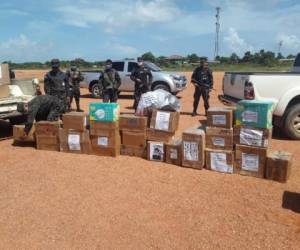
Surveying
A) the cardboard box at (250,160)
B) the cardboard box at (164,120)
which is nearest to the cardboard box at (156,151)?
the cardboard box at (164,120)

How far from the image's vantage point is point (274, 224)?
4078 mm

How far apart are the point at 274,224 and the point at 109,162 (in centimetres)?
316

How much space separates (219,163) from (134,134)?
164cm

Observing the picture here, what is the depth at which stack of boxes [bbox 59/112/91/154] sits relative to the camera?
22.1ft

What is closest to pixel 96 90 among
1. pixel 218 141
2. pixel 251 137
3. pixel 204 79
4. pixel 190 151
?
pixel 204 79

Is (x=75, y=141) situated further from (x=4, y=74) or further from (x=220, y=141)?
(x=4, y=74)

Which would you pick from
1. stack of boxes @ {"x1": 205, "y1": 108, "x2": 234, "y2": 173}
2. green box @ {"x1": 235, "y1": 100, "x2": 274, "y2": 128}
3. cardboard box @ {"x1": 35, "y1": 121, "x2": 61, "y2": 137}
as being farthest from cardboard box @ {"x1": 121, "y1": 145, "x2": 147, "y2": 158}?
green box @ {"x1": 235, "y1": 100, "x2": 274, "y2": 128}

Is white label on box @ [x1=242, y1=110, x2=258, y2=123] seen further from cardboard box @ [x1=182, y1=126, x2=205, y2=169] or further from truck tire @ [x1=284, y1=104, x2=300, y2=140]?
truck tire @ [x1=284, y1=104, x2=300, y2=140]

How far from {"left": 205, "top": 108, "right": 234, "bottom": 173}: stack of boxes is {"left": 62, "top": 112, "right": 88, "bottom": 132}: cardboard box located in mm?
→ 2278

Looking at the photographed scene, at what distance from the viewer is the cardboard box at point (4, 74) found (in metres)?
8.77

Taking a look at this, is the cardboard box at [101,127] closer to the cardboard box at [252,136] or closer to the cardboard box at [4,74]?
the cardboard box at [252,136]

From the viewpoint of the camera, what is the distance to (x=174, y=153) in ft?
20.3

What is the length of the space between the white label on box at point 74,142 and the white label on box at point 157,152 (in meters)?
1.45

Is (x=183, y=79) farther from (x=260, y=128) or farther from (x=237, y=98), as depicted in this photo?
(x=260, y=128)
